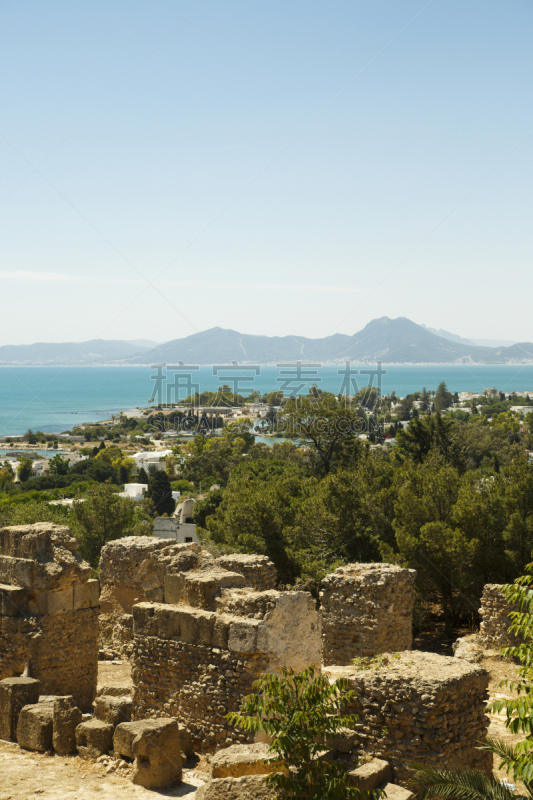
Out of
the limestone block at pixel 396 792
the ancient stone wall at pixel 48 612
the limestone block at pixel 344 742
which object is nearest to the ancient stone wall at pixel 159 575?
the ancient stone wall at pixel 48 612

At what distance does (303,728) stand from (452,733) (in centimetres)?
163

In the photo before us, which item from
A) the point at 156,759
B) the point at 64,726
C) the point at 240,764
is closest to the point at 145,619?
the point at 64,726

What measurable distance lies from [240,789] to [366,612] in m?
5.12

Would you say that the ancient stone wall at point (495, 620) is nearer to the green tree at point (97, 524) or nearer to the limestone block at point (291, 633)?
the limestone block at point (291, 633)

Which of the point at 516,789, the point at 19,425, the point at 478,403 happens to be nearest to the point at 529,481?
the point at 516,789

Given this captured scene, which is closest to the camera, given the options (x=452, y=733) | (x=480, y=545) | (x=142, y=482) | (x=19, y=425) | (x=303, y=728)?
(x=303, y=728)

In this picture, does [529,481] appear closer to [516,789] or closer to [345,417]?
[516,789]

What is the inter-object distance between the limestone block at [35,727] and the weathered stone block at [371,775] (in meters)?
4.23

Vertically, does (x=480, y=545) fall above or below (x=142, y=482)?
above

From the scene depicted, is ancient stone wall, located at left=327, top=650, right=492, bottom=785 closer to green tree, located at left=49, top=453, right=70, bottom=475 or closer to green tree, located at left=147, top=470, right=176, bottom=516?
green tree, located at left=147, top=470, right=176, bottom=516

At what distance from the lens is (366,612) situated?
10.5 meters

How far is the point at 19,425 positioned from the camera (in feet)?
609

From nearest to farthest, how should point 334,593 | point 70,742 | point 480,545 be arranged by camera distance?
point 70,742
point 334,593
point 480,545

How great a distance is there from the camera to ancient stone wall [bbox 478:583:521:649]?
43.7 ft
